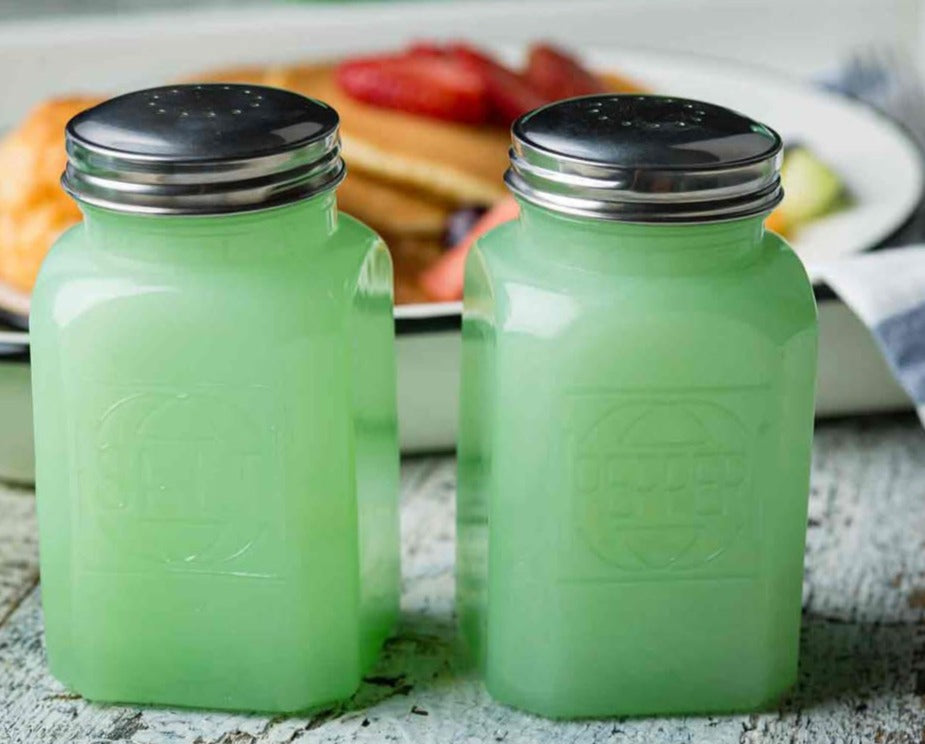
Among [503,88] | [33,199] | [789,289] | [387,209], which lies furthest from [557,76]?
[789,289]

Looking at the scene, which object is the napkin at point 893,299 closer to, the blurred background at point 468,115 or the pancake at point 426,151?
the blurred background at point 468,115

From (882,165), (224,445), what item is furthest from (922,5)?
(224,445)

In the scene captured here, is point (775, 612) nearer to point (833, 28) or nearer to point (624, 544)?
point (624, 544)

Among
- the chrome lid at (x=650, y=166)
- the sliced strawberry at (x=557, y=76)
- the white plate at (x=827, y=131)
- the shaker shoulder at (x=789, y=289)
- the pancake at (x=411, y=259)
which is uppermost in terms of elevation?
the chrome lid at (x=650, y=166)

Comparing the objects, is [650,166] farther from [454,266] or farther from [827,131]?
[827,131]

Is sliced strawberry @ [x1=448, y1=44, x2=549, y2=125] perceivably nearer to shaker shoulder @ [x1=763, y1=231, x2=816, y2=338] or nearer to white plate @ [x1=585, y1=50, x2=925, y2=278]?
white plate @ [x1=585, y1=50, x2=925, y2=278]

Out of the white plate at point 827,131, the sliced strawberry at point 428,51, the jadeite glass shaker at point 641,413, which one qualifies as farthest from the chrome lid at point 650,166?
the sliced strawberry at point 428,51
